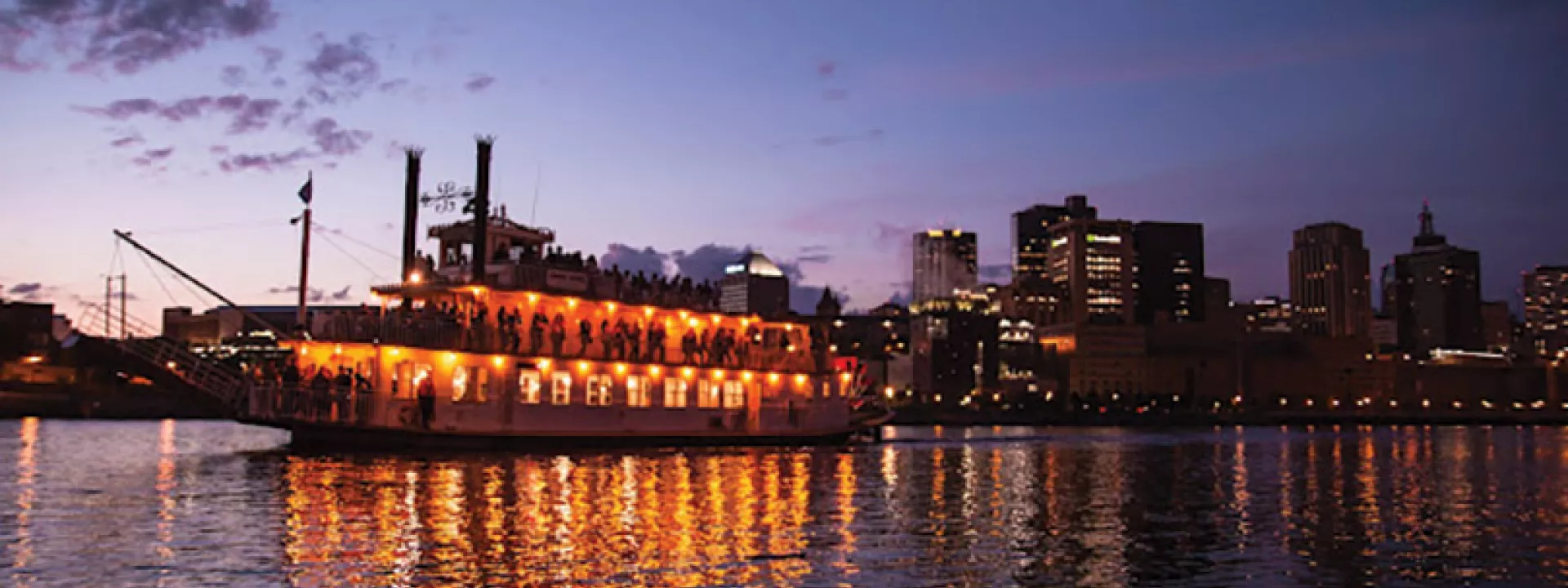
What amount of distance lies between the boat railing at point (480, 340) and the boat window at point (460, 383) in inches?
27.6

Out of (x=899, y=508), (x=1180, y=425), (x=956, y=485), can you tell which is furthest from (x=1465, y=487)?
(x=1180, y=425)

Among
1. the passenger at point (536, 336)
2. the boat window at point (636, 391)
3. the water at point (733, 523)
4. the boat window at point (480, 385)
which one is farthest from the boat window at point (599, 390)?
the boat window at point (480, 385)

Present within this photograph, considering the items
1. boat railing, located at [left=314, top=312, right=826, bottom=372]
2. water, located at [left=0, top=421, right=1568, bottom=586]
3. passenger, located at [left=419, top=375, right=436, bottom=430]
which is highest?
boat railing, located at [left=314, top=312, right=826, bottom=372]

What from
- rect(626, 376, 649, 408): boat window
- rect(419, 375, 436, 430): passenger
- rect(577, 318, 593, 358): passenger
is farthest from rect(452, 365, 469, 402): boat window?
rect(626, 376, 649, 408): boat window

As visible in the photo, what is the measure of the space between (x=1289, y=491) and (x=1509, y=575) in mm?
14799

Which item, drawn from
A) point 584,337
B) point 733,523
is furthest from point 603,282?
point 733,523

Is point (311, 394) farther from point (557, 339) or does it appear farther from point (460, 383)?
point (557, 339)

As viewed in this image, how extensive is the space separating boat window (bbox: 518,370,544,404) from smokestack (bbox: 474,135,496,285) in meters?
3.56

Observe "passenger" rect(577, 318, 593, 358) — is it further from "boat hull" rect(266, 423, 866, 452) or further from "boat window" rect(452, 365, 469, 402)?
"boat window" rect(452, 365, 469, 402)

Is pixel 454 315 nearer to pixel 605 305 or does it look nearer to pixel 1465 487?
pixel 605 305

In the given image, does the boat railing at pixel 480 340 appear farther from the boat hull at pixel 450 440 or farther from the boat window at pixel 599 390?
the boat hull at pixel 450 440

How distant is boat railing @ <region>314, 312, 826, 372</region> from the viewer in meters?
38.2

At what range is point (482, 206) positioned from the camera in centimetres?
4316

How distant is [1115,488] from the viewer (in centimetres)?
3231
